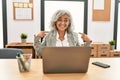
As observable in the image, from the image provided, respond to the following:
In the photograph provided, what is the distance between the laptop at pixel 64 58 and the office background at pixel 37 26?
299cm

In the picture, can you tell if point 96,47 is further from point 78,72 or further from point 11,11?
point 78,72

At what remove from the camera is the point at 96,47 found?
4047 mm

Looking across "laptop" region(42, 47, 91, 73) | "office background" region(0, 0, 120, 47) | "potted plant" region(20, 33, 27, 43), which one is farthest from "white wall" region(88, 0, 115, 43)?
"laptop" region(42, 47, 91, 73)

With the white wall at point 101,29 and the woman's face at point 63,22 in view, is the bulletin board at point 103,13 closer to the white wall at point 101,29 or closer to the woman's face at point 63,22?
the white wall at point 101,29

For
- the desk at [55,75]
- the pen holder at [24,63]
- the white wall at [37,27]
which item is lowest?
the desk at [55,75]

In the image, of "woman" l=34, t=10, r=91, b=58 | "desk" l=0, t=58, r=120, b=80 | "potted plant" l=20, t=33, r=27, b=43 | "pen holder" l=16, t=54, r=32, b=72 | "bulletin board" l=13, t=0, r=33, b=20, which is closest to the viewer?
"desk" l=0, t=58, r=120, b=80

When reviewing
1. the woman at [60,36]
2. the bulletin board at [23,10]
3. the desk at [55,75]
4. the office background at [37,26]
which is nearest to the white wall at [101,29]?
the office background at [37,26]

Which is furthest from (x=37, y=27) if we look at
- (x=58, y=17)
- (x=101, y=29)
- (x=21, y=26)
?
(x=58, y=17)

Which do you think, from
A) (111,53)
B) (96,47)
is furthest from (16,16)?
(111,53)

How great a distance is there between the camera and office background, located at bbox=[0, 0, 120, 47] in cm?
418

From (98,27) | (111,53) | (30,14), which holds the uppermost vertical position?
(30,14)

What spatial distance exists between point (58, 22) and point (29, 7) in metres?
2.34

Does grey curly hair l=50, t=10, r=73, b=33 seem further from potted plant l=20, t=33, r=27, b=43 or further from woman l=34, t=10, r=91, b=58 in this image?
potted plant l=20, t=33, r=27, b=43

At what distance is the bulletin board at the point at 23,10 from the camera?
4137mm
